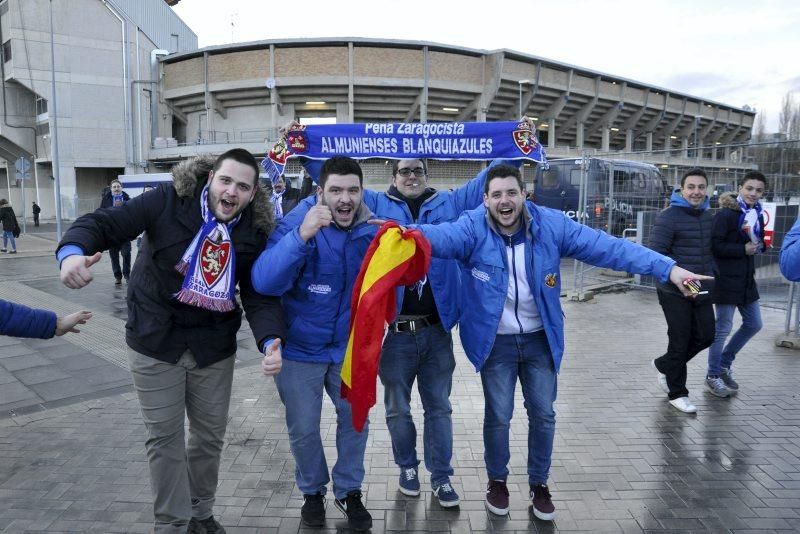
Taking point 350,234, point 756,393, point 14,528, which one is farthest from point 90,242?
point 756,393

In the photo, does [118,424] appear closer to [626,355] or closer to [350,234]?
[350,234]

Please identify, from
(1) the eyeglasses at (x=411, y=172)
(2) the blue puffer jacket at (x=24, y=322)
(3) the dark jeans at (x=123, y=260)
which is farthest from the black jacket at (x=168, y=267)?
(3) the dark jeans at (x=123, y=260)

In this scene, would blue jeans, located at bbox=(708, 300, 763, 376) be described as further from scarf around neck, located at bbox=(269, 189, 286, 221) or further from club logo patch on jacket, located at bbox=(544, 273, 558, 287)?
scarf around neck, located at bbox=(269, 189, 286, 221)

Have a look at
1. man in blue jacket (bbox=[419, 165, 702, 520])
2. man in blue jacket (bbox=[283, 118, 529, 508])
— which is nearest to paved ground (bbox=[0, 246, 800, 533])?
man in blue jacket (bbox=[283, 118, 529, 508])

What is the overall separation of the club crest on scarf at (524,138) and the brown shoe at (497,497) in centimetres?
279

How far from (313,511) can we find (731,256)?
4557mm

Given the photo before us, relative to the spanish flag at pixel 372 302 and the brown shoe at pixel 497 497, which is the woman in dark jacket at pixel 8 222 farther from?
the brown shoe at pixel 497 497

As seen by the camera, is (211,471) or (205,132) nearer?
(211,471)

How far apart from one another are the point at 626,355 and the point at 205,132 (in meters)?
43.1

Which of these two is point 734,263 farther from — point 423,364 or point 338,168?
point 338,168

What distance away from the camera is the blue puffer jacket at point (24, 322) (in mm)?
2607

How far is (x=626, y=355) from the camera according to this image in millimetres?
6984

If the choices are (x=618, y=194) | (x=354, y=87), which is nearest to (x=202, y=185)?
(x=618, y=194)

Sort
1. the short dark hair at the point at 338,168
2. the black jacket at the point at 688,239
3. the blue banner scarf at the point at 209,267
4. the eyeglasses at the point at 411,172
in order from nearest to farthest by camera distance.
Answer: the blue banner scarf at the point at 209,267 → the short dark hair at the point at 338,168 → the eyeglasses at the point at 411,172 → the black jacket at the point at 688,239
